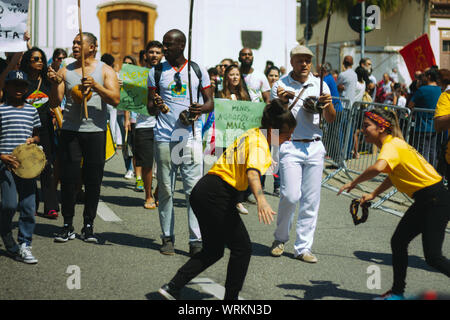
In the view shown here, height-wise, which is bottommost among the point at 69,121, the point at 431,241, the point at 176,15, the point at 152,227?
the point at 152,227

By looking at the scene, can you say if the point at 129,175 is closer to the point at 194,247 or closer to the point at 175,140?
the point at 175,140

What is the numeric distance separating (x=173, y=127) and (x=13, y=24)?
6.44 feet

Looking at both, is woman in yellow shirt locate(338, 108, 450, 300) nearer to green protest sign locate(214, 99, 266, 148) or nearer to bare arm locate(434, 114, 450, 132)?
bare arm locate(434, 114, 450, 132)

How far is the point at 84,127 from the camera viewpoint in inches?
274

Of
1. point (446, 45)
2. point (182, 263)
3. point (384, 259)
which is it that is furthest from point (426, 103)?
point (446, 45)

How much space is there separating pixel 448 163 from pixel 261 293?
2.56 meters

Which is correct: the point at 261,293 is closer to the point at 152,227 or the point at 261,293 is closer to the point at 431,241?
the point at 431,241

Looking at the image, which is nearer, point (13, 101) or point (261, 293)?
point (261, 293)

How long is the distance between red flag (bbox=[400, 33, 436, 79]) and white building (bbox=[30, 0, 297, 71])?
933 centimetres

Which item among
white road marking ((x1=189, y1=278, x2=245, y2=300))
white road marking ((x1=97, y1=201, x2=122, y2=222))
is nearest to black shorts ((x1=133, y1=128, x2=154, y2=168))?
white road marking ((x1=97, y1=201, x2=122, y2=222))

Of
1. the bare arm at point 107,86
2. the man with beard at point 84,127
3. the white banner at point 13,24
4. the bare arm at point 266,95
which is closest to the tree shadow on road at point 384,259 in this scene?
the man with beard at point 84,127

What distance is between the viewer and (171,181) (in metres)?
6.76
